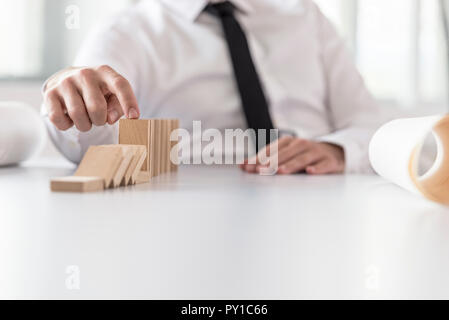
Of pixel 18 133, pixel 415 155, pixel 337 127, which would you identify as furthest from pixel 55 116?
pixel 337 127

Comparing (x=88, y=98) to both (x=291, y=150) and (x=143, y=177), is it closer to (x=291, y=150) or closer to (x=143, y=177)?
(x=143, y=177)

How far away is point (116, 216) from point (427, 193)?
27cm

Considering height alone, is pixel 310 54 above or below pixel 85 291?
above

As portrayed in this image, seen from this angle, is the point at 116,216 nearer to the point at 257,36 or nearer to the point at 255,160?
the point at 255,160

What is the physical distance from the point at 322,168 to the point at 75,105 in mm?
357

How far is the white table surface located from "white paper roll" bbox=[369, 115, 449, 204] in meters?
0.02

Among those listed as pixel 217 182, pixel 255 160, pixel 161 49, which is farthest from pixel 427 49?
pixel 217 182

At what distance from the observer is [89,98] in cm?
57

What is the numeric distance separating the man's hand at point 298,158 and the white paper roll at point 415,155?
8.0 inches

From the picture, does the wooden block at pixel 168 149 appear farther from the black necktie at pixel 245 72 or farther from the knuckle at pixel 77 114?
the black necktie at pixel 245 72

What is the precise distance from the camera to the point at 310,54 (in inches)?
45.4

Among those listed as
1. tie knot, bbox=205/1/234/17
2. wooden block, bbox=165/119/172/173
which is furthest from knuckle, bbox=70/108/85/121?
tie knot, bbox=205/1/234/17

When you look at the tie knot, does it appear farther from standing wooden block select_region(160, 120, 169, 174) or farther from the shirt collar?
standing wooden block select_region(160, 120, 169, 174)
